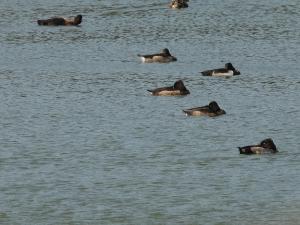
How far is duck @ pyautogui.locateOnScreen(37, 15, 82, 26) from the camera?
7425cm

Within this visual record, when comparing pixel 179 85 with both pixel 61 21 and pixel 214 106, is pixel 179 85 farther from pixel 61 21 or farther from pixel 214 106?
pixel 61 21

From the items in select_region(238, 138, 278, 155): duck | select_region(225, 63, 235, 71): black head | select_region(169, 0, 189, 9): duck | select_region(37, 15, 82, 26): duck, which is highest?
select_region(238, 138, 278, 155): duck

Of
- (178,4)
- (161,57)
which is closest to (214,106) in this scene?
(161,57)

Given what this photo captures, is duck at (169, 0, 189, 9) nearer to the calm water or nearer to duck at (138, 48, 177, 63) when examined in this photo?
the calm water

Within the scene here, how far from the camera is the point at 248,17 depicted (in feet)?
252

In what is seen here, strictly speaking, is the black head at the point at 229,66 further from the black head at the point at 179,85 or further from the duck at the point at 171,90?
the black head at the point at 179,85

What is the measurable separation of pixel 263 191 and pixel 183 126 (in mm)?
10322

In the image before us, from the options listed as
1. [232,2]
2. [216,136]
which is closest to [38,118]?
[216,136]

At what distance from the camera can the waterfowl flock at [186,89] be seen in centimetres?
4053

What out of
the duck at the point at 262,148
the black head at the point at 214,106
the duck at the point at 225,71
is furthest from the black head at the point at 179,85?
the duck at the point at 262,148

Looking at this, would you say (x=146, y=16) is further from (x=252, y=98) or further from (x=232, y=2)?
(x=252, y=98)

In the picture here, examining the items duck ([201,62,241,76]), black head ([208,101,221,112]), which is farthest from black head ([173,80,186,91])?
black head ([208,101,221,112])

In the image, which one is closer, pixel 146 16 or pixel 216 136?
pixel 216 136

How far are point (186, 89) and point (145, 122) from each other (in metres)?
6.91
